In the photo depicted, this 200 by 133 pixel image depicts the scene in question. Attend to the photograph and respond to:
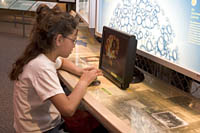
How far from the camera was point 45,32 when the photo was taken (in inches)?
48.5

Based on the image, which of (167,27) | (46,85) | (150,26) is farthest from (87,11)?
(46,85)

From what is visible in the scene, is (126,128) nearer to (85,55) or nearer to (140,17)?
(140,17)

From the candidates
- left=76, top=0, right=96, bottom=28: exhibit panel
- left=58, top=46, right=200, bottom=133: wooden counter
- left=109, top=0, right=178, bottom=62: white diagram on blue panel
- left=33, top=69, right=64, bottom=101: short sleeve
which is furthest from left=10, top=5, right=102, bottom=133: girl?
left=76, top=0, right=96, bottom=28: exhibit panel

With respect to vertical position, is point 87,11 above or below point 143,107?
above

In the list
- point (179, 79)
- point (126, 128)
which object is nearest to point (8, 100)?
point (179, 79)

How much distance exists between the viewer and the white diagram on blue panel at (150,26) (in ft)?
4.07

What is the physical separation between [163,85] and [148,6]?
43 cm

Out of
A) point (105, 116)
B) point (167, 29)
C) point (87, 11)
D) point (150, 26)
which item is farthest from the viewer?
point (87, 11)

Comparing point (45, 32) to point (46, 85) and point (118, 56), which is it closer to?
point (46, 85)

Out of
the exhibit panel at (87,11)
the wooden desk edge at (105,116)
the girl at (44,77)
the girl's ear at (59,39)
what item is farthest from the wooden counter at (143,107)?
the exhibit panel at (87,11)

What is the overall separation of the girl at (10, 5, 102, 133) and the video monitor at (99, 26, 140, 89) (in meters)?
0.13

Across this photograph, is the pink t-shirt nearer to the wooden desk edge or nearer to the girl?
the girl

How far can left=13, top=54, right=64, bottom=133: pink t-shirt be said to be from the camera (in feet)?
3.79

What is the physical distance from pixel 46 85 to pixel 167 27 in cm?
63
